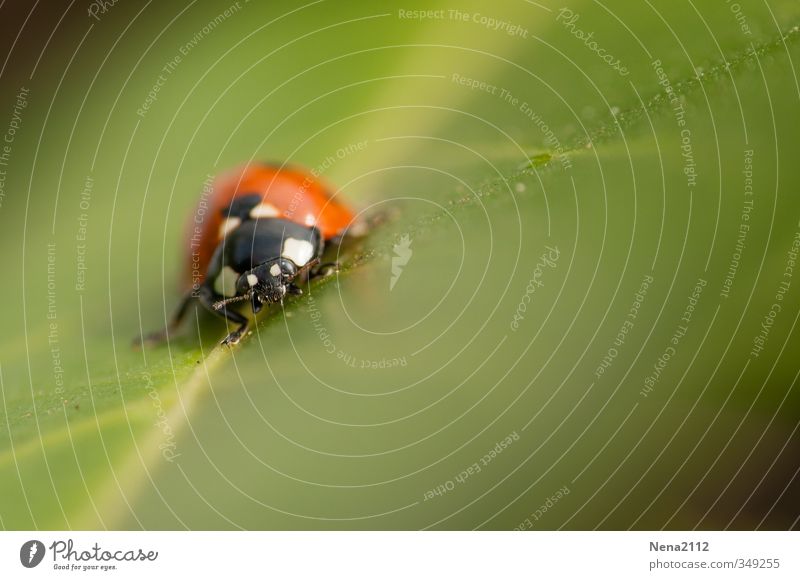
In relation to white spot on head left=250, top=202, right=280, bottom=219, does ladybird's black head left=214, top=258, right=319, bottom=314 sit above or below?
below

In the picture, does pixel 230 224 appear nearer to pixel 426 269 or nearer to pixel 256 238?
pixel 256 238

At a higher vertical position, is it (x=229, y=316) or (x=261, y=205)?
(x=261, y=205)

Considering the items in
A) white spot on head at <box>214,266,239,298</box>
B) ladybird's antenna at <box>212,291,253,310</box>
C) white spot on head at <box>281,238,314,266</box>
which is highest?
white spot on head at <box>281,238,314,266</box>

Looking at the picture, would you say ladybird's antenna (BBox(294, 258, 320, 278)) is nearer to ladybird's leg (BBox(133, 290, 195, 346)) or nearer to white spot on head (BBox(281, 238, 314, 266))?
white spot on head (BBox(281, 238, 314, 266))

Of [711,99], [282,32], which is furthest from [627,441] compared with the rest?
[282,32]

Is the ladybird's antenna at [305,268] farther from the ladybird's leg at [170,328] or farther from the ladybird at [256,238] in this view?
the ladybird's leg at [170,328]

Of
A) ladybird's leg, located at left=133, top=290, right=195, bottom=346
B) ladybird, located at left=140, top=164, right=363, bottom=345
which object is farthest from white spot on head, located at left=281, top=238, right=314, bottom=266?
ladybird's leg, located at left=133, top=290, right=195, bottom=346

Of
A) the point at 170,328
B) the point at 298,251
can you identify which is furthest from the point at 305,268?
the point at 170,328

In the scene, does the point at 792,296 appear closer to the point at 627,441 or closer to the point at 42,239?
the point at 627,441
